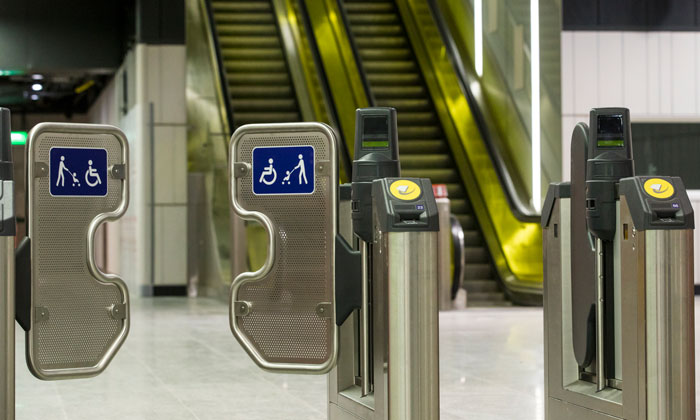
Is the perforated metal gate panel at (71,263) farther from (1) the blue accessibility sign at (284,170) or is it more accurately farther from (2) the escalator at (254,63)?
(2) the escalator at (254,63)

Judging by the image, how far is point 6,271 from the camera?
355cm

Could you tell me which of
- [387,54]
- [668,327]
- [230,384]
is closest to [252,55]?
[387,54]

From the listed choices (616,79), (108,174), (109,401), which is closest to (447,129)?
(616,79)

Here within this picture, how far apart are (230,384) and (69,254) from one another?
74.3 inches

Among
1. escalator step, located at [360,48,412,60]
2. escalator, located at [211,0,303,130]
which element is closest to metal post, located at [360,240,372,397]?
escalator, located at [211,0,303,130]

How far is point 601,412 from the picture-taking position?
3895mm


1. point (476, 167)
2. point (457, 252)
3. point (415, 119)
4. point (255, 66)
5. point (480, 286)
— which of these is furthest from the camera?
point (255, 66)

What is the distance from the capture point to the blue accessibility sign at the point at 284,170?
152 inches

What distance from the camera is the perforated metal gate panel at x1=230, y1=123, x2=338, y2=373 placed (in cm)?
388

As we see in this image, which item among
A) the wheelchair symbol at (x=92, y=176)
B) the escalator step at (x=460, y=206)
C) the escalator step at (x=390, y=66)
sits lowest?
the escalator step at (x=460, y=206)

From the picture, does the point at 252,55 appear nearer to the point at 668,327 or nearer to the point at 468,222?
the point at 468,222

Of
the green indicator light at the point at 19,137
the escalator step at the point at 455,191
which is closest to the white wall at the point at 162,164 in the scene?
the escalator step at the point at 455,191

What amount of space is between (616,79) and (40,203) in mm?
8689

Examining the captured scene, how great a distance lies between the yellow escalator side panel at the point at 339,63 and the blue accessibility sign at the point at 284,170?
25.4ft
